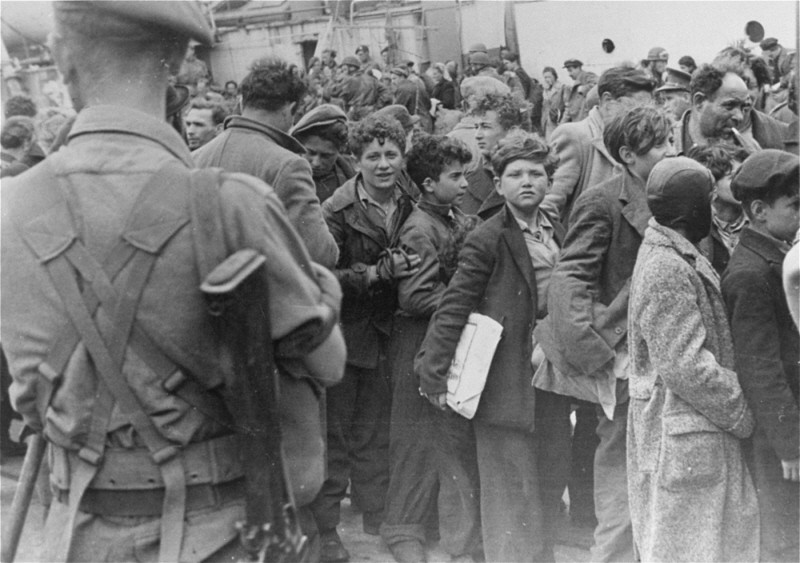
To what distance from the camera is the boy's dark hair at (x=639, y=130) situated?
13.9 feet

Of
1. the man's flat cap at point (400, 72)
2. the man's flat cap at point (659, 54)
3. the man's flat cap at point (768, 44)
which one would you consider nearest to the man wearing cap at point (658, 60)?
the man's flat cap at point (659, 54)

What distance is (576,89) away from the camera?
14641 mm

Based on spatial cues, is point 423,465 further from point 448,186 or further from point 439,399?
point 448,186

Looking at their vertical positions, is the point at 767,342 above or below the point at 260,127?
below

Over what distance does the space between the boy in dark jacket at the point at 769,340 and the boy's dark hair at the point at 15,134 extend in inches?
184

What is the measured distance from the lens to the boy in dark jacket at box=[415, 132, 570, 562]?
4316 millimetres

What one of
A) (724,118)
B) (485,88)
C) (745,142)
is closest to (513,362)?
(745,142)

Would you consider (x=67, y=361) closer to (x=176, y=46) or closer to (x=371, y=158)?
(x=176, y=46)

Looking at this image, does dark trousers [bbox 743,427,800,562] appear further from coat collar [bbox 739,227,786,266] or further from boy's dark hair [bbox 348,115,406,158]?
boy's dark hair [bbox 348,115,406,158]

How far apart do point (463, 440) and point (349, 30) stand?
19.1m

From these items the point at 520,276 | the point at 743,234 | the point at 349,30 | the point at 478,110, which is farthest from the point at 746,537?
the point at 349,30

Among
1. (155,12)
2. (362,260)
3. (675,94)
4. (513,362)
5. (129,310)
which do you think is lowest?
(513,362)

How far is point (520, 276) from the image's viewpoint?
4.32 meters

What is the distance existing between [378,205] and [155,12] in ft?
9.48
